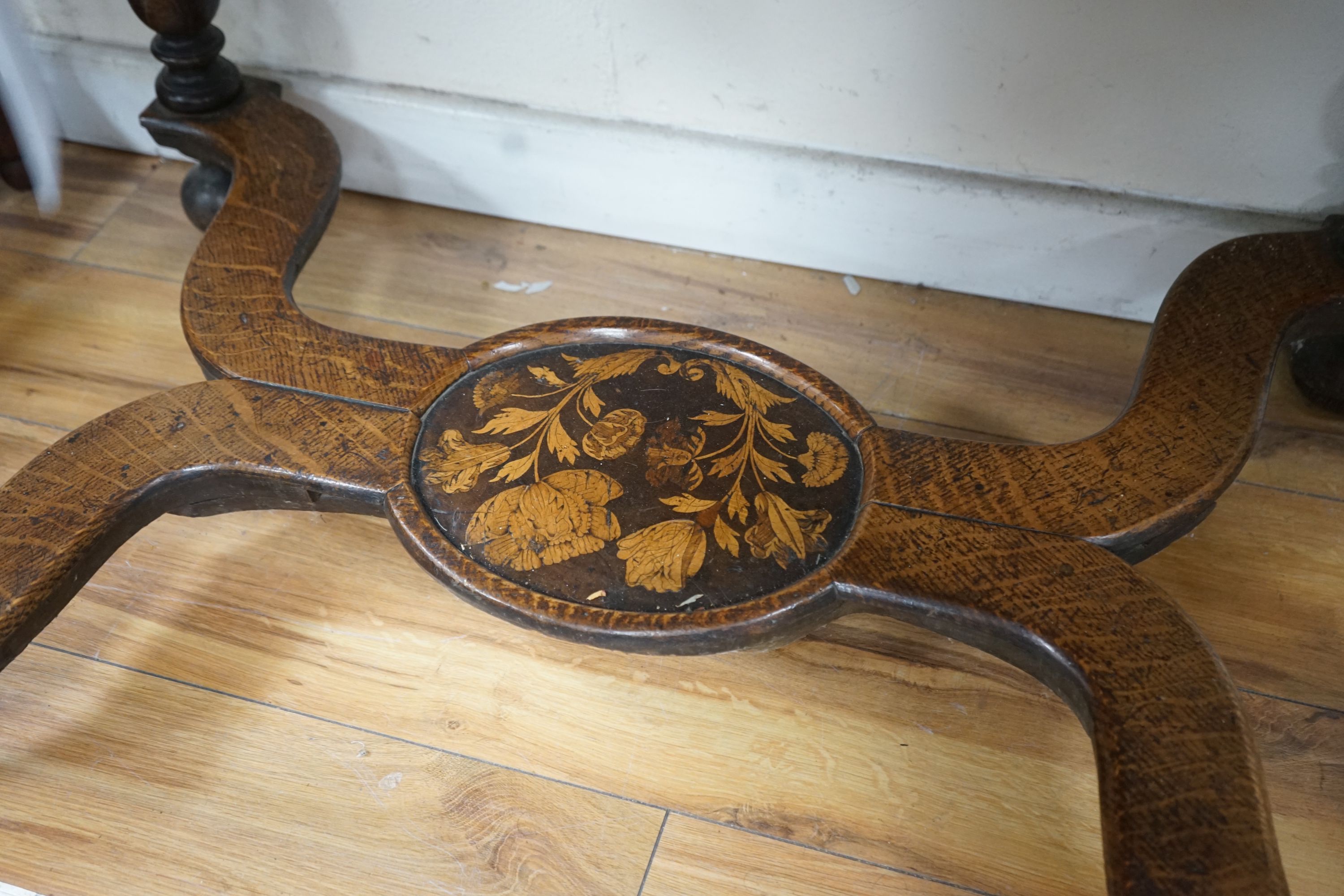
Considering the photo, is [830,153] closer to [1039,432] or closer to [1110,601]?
[1039,432]

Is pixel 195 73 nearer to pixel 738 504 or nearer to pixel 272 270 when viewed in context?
pixel 272 270

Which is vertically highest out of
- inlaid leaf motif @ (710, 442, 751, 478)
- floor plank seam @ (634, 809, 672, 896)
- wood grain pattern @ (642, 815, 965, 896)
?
inlaid leaf motif @ (710, 442, 751, 478)

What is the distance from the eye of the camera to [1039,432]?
108 centimetres

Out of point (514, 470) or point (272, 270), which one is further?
point (272, 270)

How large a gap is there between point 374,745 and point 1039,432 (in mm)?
691

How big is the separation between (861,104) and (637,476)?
51 cm

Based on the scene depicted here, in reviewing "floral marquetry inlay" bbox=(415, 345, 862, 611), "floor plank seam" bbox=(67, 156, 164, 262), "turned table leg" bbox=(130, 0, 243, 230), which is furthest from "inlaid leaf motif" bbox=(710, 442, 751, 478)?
"floor plank seam" bbox=(67, 156, 164, 262)

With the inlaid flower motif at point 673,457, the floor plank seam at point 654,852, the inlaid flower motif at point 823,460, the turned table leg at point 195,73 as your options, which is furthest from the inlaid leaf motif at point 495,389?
the turned table leg at point 195,73

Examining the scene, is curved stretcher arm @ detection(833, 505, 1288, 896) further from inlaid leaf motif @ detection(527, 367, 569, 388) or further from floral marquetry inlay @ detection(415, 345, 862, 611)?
inlaid leaf motif @ detection(527, 367, 569, 388)

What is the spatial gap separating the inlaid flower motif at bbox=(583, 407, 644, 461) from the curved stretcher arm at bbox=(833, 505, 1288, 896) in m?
0.19

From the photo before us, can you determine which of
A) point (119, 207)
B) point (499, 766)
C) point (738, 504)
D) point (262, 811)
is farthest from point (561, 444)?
point (119, 207)

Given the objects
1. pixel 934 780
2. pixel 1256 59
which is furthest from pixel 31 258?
pixel 1256 59

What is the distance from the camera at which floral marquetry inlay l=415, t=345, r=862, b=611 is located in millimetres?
774

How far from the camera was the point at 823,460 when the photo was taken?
0.84 m
